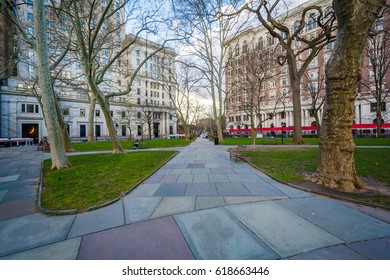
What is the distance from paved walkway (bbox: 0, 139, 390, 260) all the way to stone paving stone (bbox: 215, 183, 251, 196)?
53 mm

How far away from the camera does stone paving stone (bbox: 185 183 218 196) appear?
465cm

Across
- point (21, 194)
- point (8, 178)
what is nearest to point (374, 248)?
point (21, 194)

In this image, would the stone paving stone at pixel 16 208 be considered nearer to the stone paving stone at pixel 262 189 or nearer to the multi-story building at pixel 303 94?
the stone paving stone at pixel 262 189

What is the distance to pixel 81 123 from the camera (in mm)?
49156

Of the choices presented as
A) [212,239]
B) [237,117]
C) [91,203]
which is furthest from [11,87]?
[237,117]

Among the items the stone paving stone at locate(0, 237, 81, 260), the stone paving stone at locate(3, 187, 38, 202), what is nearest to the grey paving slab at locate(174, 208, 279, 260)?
the stone paving stone at locate(0, 237, 81, 260)

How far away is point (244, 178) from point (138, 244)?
445 centimetres

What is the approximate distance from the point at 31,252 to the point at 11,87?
54179 millimetres

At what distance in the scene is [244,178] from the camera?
20.0 feet

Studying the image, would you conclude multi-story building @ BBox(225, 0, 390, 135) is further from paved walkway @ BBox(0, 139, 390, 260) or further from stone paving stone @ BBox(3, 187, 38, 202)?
stone paving stone @ BBox(3, 187, 38, 202)

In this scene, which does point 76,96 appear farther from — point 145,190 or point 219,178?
point 219,178

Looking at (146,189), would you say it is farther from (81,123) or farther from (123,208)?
(81,123)

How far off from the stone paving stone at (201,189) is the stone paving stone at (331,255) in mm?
2561

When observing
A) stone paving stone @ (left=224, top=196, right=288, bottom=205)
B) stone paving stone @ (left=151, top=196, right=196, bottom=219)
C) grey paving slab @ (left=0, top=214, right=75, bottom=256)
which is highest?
stone paving stone @ (left=224, top=196, right=288, bottom=205)
